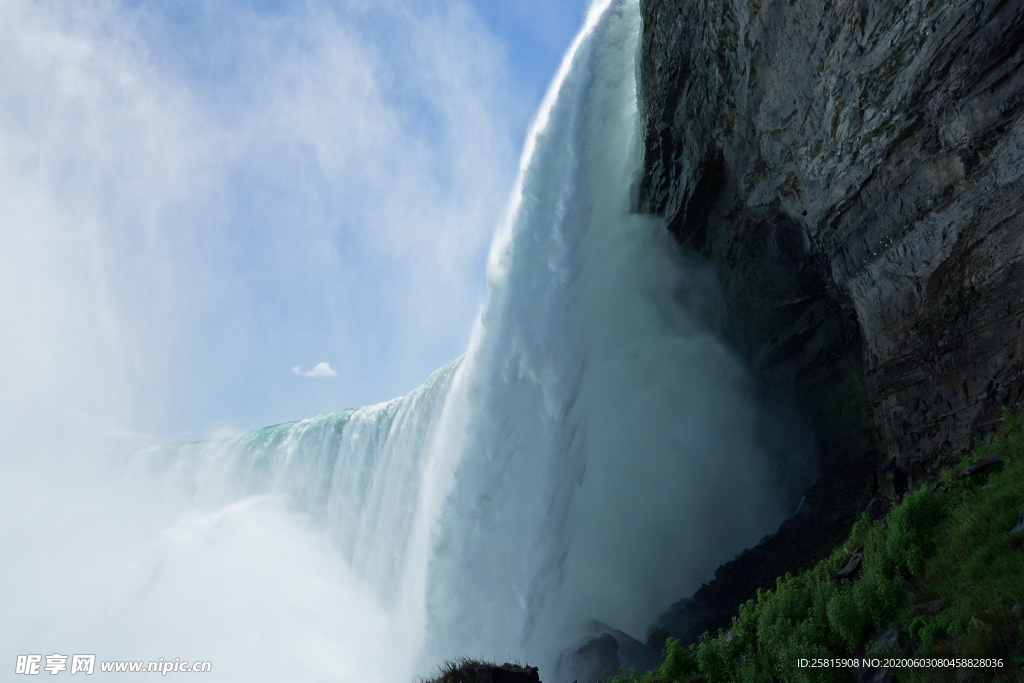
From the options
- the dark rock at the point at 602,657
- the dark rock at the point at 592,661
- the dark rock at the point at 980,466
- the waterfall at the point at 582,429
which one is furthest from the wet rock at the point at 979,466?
the dark rock at the point at 592,661

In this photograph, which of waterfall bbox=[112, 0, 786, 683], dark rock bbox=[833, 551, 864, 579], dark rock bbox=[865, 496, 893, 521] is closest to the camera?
dark rock bbox=[833, 551, 864, 579]

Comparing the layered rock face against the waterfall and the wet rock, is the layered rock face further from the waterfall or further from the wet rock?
the waterfall

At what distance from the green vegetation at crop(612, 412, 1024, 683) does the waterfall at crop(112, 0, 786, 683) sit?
723cm

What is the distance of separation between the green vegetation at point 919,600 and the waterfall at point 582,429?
23.7 feet

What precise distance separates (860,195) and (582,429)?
8.15 meters

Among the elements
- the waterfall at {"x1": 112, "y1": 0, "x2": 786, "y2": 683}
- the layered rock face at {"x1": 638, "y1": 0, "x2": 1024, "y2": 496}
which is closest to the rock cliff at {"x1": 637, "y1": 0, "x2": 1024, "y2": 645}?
the layered rock face at {"x1": 638, "y1": 0, "x2": 1024, "y2": 496}

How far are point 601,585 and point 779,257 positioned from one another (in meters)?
8.64

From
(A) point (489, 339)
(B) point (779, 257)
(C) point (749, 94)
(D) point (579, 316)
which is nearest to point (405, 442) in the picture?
(A) point (489, 339)

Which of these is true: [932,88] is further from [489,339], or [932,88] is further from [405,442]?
[405,442]

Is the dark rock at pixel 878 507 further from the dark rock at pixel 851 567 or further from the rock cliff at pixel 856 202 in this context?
the dark rock at pixel 851 567

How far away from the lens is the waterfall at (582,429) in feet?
45.0

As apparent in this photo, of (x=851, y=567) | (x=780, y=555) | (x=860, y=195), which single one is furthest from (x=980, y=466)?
(x=780, y=555)

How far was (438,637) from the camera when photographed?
1470 cm

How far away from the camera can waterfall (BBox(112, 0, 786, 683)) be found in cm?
1373
